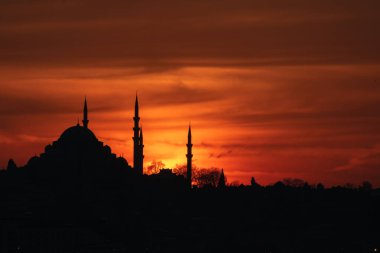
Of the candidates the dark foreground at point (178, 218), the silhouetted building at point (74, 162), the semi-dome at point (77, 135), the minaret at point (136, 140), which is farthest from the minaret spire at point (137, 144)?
the semi-dome at point (77, 135)

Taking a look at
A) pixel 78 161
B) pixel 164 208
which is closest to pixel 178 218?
pixel 164 208

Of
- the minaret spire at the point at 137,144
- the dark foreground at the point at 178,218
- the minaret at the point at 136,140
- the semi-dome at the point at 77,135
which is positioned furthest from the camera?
the semi-dome at the point at 77,135

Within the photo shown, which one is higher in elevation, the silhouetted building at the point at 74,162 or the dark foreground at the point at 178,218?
the silhouetted building at the point at 74,162

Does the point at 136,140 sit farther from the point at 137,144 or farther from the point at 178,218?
the point at 178,218

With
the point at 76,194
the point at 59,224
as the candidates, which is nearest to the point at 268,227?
the point at 76,194

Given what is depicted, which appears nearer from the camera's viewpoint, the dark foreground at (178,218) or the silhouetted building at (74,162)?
the dark foreground at (178,218)

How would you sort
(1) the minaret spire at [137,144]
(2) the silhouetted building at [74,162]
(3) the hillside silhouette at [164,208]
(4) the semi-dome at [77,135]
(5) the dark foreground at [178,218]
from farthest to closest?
(2) the silhouetted building at [74,162], (4) the semi-dome at [77,135], (1) the minaret spire at [137,144], (3) the hillside silhouette at [164,208], (5) the dark foreground at [178,218]

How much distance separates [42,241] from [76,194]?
3301 cm

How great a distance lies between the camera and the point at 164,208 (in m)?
150

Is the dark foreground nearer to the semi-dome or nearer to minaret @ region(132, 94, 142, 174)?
minaret @ region(132, 94, 142, 174)

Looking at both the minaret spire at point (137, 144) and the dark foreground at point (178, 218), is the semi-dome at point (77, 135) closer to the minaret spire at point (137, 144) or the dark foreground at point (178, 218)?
the dark foreground at point (178, 218)

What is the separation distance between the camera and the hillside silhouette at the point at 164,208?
430 ft

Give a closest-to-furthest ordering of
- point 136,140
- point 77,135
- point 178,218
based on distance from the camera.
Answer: point 178,218
point 136,140
point 77,135

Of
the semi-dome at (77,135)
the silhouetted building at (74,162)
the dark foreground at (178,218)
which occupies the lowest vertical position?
the dark foreground at (178,218)
